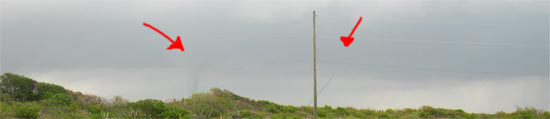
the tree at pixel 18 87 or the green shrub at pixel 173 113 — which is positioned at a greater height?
the tree at pixel 18 87

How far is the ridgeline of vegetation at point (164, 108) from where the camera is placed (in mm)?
37438

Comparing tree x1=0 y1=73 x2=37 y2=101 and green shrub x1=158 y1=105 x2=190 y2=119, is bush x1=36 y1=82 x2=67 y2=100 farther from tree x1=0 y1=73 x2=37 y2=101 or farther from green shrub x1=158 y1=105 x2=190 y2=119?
green shrub x1=158 y1=105 x2=190 y2=119

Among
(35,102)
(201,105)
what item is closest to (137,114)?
(201,105)

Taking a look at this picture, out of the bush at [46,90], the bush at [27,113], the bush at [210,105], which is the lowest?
the bush at [27,113]

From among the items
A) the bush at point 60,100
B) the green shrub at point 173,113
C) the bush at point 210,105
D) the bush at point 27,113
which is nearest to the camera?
the bush at point 27,113

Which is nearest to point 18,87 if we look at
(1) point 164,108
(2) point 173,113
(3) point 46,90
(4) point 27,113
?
(3) point 46,90

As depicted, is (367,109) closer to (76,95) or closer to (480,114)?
(480,114)

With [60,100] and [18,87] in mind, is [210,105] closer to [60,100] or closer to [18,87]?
[60,100]

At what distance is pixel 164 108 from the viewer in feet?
124

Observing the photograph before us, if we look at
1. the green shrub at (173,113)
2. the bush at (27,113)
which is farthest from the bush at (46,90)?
the green shrub at (173,113)

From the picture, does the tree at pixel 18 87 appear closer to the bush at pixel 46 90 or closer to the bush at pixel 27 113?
the bush at pixel 46 90

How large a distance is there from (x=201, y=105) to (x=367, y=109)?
1275 centimetres

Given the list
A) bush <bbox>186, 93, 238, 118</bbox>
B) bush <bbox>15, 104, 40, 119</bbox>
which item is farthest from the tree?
bush <bbox>186, 93, 238, 118</bbox>

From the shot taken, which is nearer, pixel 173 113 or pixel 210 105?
pixel 173 113
